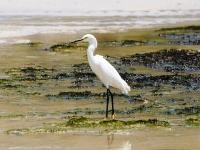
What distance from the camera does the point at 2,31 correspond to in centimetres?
2811

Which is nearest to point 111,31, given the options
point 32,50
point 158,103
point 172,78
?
point 32,50

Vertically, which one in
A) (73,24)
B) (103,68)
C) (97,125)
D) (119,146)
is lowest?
(119,146)

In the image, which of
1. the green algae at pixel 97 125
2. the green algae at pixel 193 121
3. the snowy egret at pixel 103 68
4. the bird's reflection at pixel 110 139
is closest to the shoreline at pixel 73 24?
the snowy egret at pixel 103 68

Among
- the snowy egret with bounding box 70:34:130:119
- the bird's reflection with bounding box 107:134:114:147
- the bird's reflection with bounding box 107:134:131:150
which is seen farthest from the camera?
the snowy egret with bounding box 70:34:130:119

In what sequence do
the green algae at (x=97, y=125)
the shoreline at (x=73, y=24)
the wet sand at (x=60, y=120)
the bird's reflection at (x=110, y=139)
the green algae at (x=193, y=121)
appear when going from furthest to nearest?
the shoreline at (x=73, y=24), the green algae at (x=193, y=121), the green algae at (x=97, y=125), the bird's reflection at (x=110, y=139), the wet sand at (x=60, y=120)

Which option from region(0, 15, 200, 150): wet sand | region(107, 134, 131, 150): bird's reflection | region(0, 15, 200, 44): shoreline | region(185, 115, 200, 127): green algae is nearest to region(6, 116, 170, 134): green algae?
region(0, 15, 200, 150): wet sand

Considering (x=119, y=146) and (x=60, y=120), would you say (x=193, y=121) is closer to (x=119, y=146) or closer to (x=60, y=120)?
(x=119, y=146)

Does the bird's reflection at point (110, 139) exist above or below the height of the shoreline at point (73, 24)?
below

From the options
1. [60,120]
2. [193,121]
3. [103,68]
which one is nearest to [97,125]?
[60,120]

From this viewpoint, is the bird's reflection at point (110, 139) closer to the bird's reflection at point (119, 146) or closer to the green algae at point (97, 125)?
the bird's reflection at point (119, 146)

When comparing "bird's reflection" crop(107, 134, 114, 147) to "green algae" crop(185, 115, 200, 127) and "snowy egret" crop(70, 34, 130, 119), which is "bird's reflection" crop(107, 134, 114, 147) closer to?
"green algae" crop(185, 115, 200, 127)

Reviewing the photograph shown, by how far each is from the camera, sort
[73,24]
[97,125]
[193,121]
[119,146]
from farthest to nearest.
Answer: [73,24]
[193,121]
[97,125]
[119,146]

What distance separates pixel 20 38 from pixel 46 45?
206 cm

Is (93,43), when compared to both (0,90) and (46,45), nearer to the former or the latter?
(0,90)
